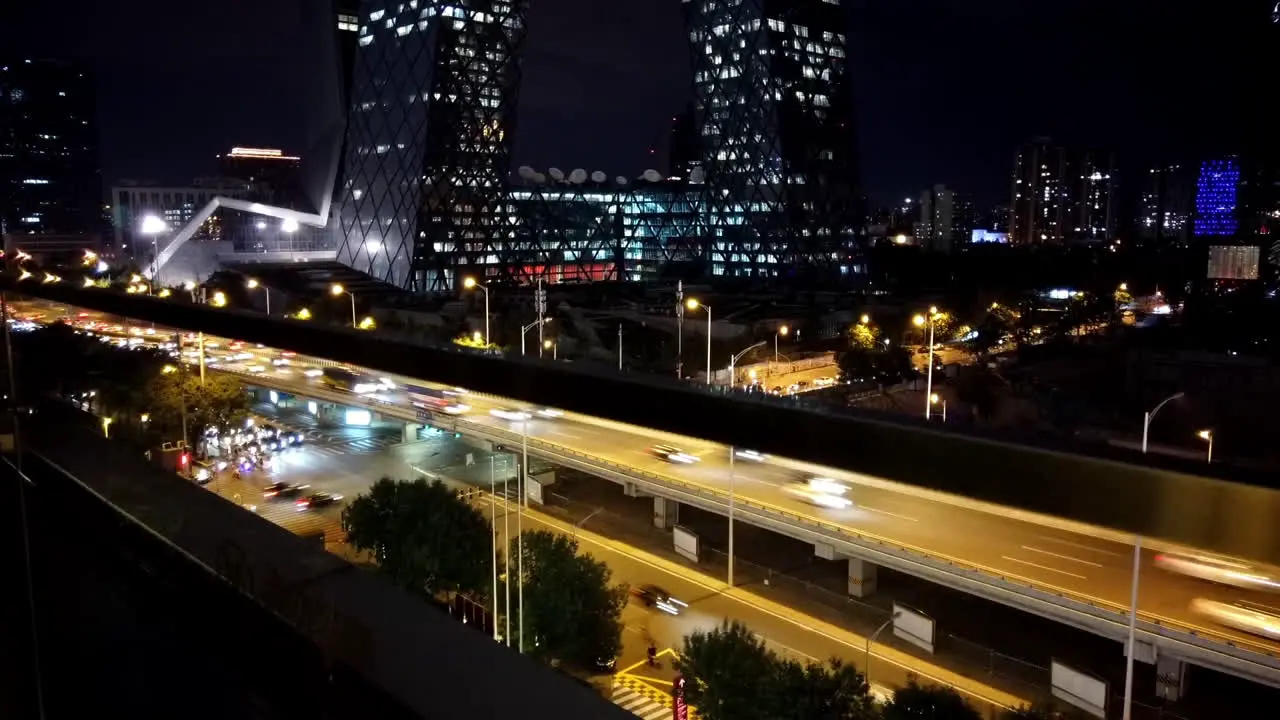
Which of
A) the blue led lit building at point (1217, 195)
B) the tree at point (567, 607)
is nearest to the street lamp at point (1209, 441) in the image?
the tree at point (567, 607)

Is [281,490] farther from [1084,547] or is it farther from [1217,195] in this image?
[1217,195]

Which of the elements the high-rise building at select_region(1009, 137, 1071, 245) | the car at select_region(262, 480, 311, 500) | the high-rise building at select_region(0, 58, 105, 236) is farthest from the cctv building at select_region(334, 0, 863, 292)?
the high-rise building at select_region(1009, 137, 1071, 245)

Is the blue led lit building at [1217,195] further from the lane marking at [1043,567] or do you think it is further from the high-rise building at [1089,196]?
the lane marking at [1043,567]

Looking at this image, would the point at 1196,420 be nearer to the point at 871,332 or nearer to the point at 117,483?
the point at 871,332

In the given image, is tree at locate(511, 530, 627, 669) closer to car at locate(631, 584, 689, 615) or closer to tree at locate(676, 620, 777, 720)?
tree at locate(676, 620, 777, 720)

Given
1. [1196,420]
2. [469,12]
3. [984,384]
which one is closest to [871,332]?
[984,384]

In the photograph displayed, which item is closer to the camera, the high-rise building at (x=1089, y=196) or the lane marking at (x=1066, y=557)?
the lane marking at (x=1066, y=557)
